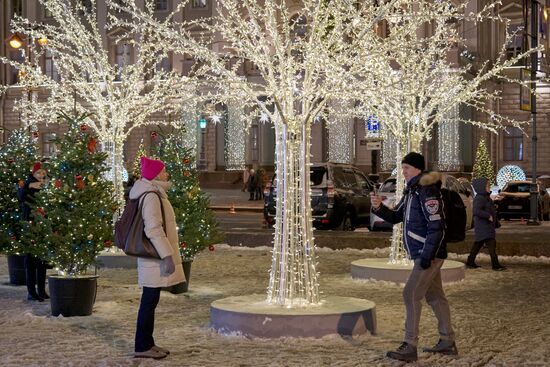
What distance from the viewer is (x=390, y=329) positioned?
34.7 ft

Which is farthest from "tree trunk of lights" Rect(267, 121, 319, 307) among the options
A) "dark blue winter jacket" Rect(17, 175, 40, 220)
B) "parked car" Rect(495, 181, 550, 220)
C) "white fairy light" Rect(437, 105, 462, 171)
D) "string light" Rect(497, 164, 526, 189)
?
"white fairy light" Rect(437, 105, 462, 171)

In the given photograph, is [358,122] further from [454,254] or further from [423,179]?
[423,179]

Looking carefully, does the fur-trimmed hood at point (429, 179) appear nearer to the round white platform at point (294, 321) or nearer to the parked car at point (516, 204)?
the round white platform at point (294, 321)

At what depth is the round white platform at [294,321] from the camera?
9.82m

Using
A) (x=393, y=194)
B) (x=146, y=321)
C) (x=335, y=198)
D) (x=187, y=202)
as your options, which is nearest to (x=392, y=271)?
(x=187, y=202)

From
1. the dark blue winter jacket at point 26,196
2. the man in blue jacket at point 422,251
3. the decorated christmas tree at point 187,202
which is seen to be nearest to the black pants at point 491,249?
the decorated christmas tree at point 187,202

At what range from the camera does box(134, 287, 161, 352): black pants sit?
9.00 metres

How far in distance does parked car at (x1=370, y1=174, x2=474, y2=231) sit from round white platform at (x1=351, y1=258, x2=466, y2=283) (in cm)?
798

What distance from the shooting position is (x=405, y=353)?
8820 mm

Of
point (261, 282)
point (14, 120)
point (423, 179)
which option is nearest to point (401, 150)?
point (261, 282)

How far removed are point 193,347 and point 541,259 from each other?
1041 centimetres

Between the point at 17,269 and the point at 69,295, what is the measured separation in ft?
11.8

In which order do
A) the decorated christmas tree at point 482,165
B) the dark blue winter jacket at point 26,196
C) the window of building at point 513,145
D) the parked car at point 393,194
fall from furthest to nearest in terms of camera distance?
the window of building at point 513,145, the decorated christmas tree at point 482,165, the parked car at point 393,194, the dark blue winter jacket at point 26,196

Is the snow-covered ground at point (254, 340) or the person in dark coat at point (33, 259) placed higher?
the person in dark coat at point (33, 259)
